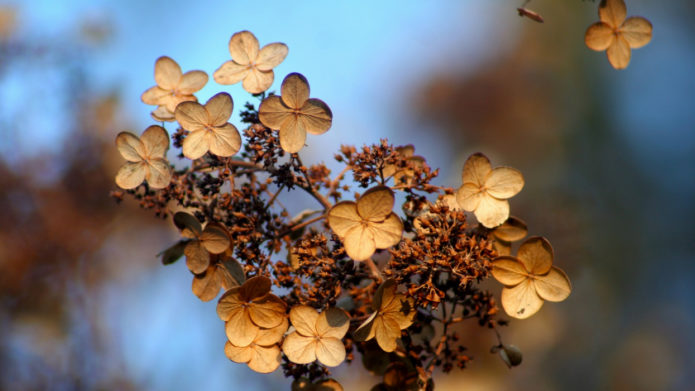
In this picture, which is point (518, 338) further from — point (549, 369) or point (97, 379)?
point (97, 379)

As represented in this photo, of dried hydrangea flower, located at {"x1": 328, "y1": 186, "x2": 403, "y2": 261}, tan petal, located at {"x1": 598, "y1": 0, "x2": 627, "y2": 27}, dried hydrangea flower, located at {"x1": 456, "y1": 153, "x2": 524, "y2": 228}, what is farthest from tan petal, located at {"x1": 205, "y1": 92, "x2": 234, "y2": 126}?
tan petal, located at {"x1": 598, "y1": 0, "x2": 627, "y2": 27}

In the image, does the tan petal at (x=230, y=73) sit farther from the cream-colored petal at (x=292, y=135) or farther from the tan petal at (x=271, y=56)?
the cream-colored petal at (x=292, y=135)

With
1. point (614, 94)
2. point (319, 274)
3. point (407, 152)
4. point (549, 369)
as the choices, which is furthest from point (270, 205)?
point (614, 94)

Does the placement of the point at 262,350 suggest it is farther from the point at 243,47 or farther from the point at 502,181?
the point at 243,47

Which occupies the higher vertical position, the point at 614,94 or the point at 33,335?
the point at 33,335

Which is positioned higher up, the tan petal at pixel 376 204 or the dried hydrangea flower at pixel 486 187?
the tan petal at pixel 376 204

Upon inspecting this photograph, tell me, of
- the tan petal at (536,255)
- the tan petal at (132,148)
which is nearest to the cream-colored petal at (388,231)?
the tan petal at (536,255)
